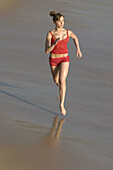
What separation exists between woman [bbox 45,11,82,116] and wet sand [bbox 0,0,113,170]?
564 mm

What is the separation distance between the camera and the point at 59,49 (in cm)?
752

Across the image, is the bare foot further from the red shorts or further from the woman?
the red shorts

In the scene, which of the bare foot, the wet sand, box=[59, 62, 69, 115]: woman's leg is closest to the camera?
the wet sand

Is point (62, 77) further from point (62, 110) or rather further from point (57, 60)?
point (62, 110)

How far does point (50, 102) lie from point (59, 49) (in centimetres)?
112

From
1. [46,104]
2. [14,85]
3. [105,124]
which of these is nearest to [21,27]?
[14,85]

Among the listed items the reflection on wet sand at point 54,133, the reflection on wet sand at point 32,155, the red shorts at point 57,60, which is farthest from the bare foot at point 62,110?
the reflection on wet sand at point 32,155

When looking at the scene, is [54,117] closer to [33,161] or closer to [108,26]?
[33,161]

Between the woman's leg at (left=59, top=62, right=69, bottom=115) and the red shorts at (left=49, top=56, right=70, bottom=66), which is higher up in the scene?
the red shorts at (left=49, top=56, right=70, bottom=66)

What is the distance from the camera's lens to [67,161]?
20.3 ft

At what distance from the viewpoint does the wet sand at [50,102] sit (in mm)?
6289

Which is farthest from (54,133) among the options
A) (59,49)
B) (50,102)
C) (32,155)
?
(59,49)

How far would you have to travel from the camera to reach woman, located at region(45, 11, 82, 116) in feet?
24.1

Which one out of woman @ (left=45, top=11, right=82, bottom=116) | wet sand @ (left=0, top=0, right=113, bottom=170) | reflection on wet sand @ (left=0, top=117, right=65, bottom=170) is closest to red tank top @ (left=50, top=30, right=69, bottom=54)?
woman @ (left=45, top=11, right=82, bottom=116)
